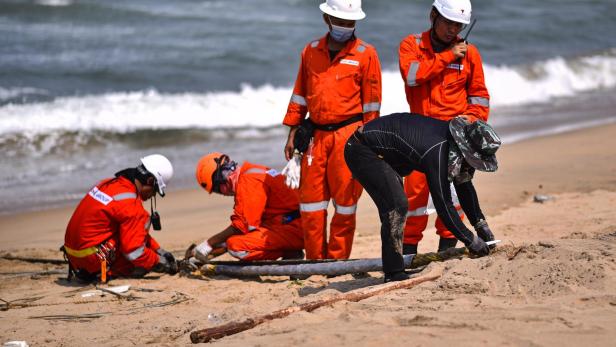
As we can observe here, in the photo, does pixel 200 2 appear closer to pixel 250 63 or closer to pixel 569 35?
pixel 250 63

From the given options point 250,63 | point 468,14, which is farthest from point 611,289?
point 250,63

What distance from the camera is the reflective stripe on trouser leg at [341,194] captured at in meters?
7.34

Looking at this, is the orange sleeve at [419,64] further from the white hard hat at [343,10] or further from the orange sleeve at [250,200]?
the orange sleeve at [250,200]

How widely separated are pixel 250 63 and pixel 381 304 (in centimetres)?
1432

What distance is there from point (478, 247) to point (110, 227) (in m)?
3.32

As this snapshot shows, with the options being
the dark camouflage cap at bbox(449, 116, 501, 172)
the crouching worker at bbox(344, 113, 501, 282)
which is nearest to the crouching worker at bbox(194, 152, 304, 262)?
the crouching worker at bbox(344, 113, 501, 282)

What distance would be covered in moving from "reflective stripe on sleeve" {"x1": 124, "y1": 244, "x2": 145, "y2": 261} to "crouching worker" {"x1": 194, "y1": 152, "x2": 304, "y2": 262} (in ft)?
1.52

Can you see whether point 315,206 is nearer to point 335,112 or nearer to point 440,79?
point 335,112

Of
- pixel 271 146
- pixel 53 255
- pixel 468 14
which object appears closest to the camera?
pixel 468 14

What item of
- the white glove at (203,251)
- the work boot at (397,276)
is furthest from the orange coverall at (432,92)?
the white glove at (203,251)

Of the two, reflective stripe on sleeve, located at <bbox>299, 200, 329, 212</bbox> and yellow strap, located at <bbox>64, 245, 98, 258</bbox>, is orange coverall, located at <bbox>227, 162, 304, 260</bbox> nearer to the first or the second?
reflective stripe on sleeve, located at <bbox>299, 200, 329, 212</bbox>

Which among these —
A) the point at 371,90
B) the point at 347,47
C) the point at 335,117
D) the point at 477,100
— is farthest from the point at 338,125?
the point at 477,100

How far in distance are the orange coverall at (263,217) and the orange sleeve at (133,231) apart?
73 centimetres

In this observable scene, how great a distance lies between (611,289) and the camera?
552 cm
